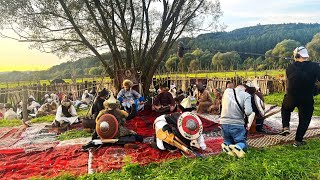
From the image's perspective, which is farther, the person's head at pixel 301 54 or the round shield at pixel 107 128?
the round shield at pixel 107 128

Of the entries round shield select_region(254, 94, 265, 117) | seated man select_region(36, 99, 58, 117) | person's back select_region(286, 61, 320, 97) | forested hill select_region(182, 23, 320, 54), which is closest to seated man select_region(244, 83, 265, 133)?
round shield select_region(254, 94, 265, 117)

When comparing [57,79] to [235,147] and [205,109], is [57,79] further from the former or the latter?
[235,147]

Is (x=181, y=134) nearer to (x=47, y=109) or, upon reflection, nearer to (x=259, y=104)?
(x=259, y=104)

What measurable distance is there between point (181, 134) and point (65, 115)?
16.7 feet

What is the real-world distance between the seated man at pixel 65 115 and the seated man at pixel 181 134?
439cm

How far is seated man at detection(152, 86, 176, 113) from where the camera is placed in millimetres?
10156

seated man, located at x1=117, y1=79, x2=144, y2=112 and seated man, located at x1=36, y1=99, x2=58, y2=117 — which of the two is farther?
seated man, located at x1=36, y1=99, x2=58, y2=117

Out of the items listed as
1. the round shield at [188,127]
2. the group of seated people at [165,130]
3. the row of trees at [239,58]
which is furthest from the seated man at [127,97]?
the row of trees at [239,58]

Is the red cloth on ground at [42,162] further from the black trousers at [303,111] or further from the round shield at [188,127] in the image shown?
the black trousers at [303,111]

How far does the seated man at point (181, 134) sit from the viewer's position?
5.90 m

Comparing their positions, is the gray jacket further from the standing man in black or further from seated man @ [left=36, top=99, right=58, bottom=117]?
seated man @ [left=36, top=99, right=58, bottom=117]

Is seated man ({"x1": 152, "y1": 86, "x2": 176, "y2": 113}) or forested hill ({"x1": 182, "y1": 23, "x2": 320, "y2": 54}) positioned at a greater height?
forested hill ({"x1": 182, "y1": 23, "x2": 320, "y2": 54})

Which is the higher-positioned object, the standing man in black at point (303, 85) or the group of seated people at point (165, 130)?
the standing man in black at point (303, 85)

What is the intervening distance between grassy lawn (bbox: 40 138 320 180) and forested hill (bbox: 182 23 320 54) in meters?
50.8
